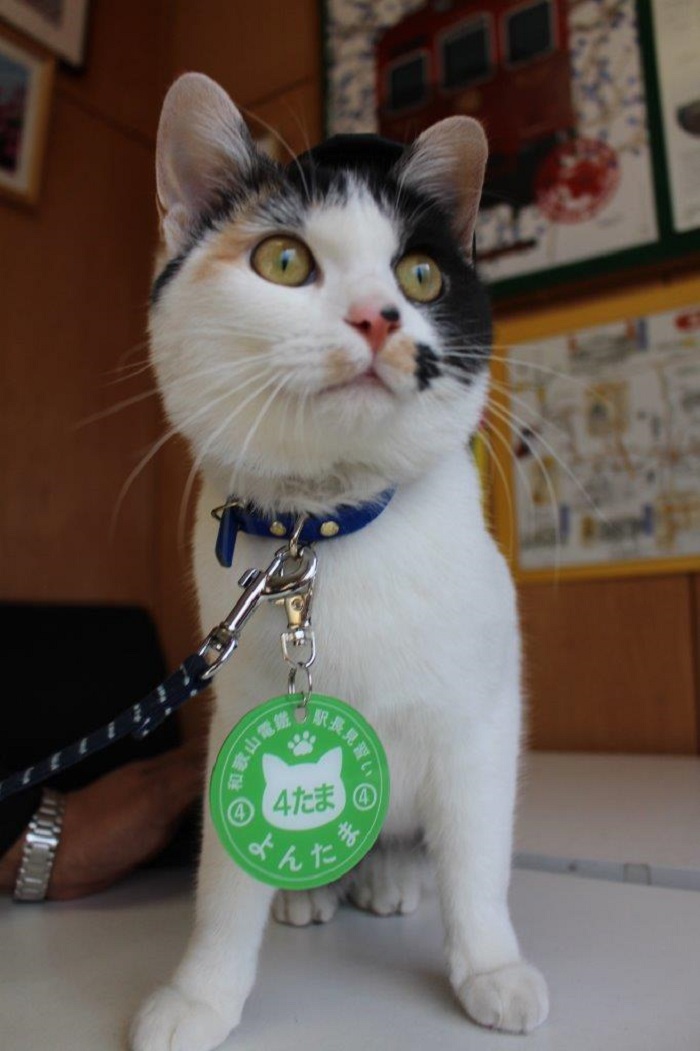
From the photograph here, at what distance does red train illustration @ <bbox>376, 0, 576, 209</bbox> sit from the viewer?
1.71 meters

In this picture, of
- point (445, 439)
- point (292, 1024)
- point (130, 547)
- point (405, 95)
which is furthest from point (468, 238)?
point (130, 547)

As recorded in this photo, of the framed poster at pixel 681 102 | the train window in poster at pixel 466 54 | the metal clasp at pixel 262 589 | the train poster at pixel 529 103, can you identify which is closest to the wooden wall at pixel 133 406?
the train poster at pixel 529 103

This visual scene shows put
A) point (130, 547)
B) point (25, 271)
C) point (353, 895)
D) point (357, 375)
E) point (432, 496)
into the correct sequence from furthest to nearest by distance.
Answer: point (130, 547) < point (25, 271) < point (353, 895) < point (432, 496) < point (357, 375)

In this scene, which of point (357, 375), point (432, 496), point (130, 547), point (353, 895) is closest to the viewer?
point (357, 375)

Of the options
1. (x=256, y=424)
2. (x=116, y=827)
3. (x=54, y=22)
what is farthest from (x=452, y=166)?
(x=54, y=22)

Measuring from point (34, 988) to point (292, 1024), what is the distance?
21cm

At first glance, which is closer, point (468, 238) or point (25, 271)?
point (468, 238)

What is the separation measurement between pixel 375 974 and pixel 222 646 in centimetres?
29

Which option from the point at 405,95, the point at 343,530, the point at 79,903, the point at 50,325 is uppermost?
the point at 405,95

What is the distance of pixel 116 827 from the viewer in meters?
0.90

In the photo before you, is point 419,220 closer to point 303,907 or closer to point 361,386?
point 361,386

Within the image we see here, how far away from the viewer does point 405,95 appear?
1.91 meters

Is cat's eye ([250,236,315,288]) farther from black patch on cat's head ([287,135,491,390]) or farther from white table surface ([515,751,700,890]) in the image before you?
white table surface ([515,751,700,890])

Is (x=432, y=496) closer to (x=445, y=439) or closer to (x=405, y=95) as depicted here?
(x=445, y=439)
